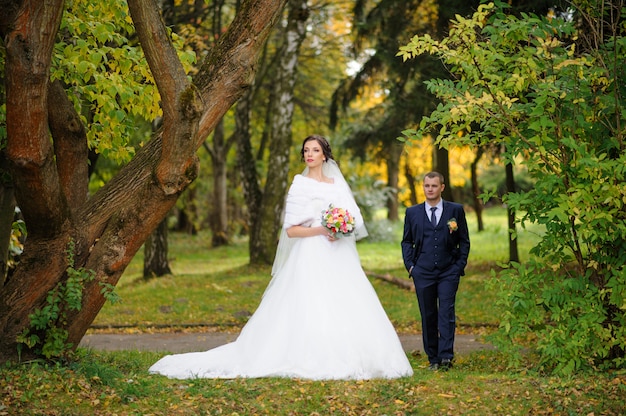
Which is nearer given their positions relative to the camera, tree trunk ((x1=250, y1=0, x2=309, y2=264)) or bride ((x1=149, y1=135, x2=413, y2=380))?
bride ((x1=149, y1=135, x2=413, y2=380))

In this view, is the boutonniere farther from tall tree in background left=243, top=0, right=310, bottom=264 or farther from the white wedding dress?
tall tree in background left=243, top=0, right=310, bottom=264

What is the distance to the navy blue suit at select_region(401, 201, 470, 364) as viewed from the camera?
8484 mm

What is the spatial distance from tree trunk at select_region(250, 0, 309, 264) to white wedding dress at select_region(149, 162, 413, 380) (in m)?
11.3

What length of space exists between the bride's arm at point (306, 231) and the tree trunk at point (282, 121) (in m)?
11.5

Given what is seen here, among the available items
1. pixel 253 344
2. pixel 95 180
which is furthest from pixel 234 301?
pixel 95 180

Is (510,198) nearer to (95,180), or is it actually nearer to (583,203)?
(583,203)

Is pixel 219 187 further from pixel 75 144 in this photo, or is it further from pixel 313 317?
pixel 313 317

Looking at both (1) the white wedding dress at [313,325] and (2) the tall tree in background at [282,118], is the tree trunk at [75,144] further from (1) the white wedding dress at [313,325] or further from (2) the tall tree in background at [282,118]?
(2) the tall tree in background at [282,118]

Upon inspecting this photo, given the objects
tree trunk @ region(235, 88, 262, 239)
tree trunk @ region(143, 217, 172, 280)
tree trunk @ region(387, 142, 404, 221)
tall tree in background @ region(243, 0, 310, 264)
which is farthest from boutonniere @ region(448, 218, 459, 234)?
tree trunk @ region(387, 142, 404, 221)

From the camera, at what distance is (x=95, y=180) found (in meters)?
29.5

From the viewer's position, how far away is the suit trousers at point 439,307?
8.47 meters

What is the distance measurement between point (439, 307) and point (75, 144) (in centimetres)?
427

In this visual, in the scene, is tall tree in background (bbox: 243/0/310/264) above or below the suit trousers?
above

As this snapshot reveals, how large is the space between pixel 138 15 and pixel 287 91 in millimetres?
12997
